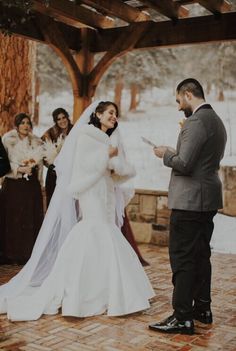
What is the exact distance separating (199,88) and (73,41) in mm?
4006

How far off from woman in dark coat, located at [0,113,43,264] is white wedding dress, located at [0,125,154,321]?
63.0 inches

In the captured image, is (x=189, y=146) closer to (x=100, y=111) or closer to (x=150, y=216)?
(x=100, y=111)

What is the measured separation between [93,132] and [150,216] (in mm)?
3200

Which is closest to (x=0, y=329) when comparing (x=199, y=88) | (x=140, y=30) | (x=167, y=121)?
(x=199, y=88)

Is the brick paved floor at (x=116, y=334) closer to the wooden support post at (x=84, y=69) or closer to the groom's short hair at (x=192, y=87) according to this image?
the groom's short hair at (x=192, y=87)

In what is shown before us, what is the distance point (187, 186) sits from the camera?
132 inches

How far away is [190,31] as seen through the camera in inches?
243

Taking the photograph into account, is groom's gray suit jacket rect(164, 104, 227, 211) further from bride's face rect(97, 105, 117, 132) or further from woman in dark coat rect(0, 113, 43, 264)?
woman in dark coat rect(0, 113, 43, 264)

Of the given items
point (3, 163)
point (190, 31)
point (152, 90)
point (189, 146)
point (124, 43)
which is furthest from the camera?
point (152, 90)

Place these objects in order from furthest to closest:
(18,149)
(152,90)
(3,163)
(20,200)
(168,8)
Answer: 1. (152,90)
2. (168,8)
3. (20,200)
4. (18,149)
5. (3,163)

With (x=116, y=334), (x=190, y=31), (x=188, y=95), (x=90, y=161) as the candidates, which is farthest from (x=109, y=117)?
(x=190, y=31)

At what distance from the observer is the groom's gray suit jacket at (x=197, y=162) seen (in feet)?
10.6

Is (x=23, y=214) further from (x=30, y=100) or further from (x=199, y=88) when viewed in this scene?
(x=199, y=88)

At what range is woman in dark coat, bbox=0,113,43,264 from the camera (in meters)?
5.52
